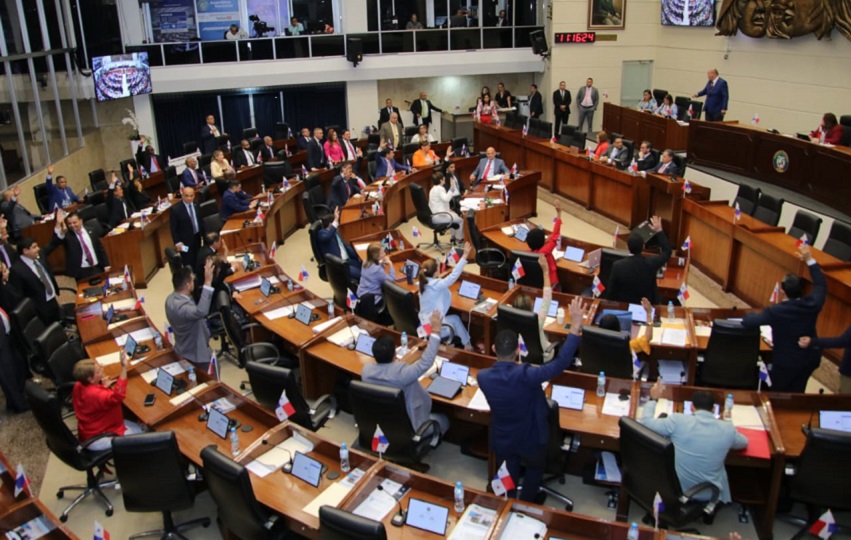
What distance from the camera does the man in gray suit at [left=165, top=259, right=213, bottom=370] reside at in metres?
6.70

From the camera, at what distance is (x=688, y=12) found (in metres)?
17.4

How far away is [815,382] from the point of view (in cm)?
769

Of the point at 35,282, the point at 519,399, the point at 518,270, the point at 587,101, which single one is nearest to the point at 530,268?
the point at 518,270

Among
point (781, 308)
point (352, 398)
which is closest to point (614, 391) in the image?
point (781, 308)

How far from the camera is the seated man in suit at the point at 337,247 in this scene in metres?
9.22

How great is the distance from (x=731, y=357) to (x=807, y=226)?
3610mm

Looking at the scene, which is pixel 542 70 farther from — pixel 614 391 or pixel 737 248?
pixel 614 391

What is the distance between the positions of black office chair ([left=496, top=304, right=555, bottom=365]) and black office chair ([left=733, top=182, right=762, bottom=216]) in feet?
16.4

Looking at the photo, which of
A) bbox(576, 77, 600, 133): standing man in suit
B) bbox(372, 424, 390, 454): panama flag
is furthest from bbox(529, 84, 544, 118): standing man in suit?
bbox(372, 424, 390, 454): panama flag

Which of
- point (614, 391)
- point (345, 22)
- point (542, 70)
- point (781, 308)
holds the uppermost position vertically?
point (345, 22)

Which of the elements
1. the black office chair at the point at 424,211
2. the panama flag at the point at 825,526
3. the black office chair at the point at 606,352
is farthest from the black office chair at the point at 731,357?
the black office chair at the point at 424,211

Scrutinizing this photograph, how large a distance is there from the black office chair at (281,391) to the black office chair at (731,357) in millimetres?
3362

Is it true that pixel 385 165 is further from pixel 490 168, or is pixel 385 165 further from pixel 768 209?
pixel 768 209

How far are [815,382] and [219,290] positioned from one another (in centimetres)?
658
